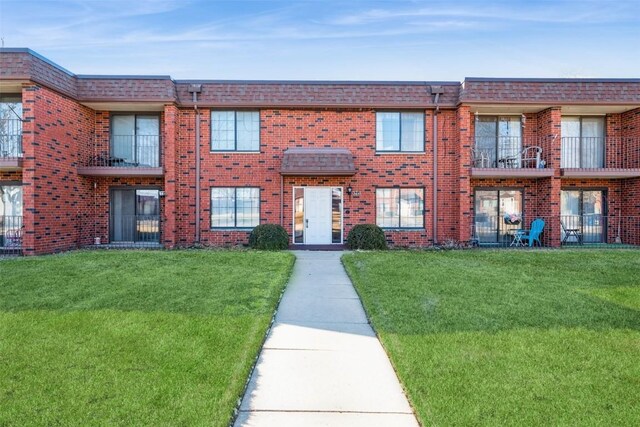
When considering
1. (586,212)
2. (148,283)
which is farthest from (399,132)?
(148,283)

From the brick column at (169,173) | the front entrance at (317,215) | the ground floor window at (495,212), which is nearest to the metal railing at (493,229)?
the ground floor window at (495,212)

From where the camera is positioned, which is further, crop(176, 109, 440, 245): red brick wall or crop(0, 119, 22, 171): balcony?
crop(176, 109, 440, 245): red brick wall

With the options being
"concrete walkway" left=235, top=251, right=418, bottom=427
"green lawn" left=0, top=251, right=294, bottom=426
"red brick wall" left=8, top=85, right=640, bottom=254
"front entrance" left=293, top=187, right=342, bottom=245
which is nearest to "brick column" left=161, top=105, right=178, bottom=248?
"red brick wall" left=8, top=85, right=640, bottom=254

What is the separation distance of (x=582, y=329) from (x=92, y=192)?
51.3ft

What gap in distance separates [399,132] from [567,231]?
7.55 meters

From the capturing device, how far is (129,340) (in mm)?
4801

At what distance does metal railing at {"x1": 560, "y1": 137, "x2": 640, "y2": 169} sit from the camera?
16.0 meters

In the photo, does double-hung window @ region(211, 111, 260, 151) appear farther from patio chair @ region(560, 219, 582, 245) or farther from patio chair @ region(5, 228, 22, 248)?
patio chair @ region(560, 219, 582, 245)

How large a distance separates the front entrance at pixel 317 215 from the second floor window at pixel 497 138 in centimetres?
596

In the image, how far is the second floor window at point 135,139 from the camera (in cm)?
1533

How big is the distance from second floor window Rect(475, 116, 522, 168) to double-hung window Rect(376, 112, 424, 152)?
2.49m

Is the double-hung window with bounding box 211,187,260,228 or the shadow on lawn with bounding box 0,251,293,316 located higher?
the double-hung window with bounding box 211,187,260,228

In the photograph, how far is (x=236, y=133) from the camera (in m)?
15.2

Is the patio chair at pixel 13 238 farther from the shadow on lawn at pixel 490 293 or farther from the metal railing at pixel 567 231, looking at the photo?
the metal railing at pixel 567 231
